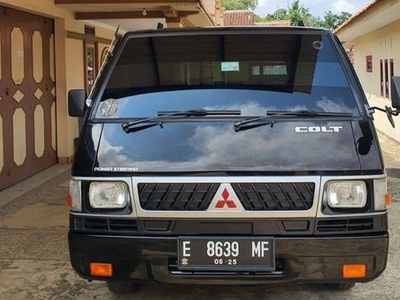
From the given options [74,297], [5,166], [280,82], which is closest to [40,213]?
[5,166]

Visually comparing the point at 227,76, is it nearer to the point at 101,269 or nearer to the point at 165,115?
the point at 165,115

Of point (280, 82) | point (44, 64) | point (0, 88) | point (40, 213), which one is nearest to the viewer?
point (280, 82)

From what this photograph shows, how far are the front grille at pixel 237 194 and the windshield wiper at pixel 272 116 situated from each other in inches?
15.8

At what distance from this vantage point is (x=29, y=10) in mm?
8055

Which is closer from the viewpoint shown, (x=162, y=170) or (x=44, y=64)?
(x=162, y=170)

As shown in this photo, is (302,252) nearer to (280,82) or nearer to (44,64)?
(280,82)

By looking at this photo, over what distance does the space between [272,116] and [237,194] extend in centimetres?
59

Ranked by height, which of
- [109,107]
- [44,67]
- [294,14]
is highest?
[294,14]

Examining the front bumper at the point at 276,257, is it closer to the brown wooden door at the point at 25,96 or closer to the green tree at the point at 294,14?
the brown wooden door at the point at 25,96

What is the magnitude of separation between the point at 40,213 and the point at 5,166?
1748mm

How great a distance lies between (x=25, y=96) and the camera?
334 inches

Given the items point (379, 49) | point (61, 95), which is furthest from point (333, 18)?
point (61, 95)

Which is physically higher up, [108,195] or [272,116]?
[272,116]

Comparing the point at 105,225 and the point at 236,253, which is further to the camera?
the point at 105,225
